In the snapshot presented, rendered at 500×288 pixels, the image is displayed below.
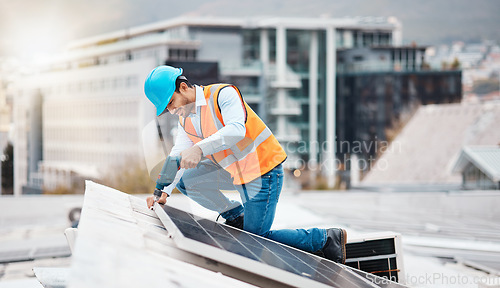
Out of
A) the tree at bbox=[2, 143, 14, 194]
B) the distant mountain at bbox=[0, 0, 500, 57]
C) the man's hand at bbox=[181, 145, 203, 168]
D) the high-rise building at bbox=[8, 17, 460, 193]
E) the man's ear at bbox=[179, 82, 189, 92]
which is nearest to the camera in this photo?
the man's hand at bbox=[181, 145, 203, 168]

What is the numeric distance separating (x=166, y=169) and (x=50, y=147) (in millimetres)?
22525

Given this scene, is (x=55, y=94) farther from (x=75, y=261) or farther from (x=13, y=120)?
(x=75, y=261)

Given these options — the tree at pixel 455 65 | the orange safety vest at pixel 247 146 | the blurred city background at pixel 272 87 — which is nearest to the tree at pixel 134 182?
the blurred city background at pixel 272 87

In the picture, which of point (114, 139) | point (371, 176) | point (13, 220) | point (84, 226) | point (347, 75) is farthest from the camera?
point (347, 75)

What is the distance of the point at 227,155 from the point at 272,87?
2485 cm

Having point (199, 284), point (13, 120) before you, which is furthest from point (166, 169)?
point (13, 120)

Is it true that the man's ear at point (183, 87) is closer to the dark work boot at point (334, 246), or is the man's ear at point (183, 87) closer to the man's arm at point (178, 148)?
the man's arm at point (178, 148)

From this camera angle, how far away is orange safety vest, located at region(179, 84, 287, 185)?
2434mm

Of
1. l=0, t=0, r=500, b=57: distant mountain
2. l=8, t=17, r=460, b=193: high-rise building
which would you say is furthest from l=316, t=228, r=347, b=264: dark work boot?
l=0, t=0, r=500, b=57: distant mountain

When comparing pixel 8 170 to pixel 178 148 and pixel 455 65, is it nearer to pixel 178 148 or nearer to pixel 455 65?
pixel 178 148

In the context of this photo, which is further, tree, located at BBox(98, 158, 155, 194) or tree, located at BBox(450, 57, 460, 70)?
tree, located at BBox(450, 57, 460, 70)

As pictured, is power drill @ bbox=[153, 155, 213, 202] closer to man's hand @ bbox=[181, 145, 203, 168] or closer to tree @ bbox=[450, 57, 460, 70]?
man's hand @ bbox=[181, 145, 203, 168]

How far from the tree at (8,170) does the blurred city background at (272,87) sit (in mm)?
71

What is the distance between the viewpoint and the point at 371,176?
975 inches
